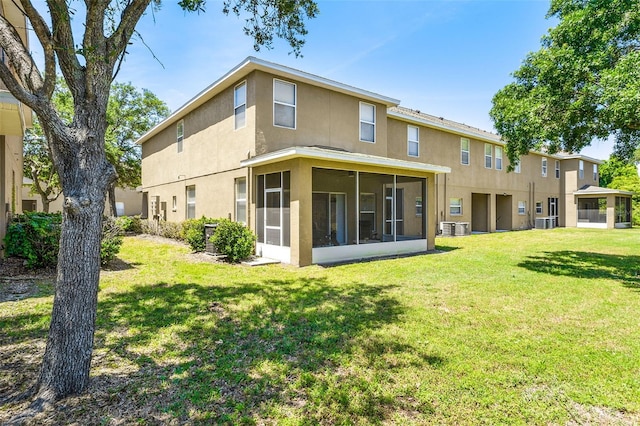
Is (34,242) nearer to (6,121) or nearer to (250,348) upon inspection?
(6,121)

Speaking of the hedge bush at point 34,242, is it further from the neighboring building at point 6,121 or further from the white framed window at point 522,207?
the white framed window at point 522,207

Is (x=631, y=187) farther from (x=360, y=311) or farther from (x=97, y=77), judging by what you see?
(x=97, y=77)

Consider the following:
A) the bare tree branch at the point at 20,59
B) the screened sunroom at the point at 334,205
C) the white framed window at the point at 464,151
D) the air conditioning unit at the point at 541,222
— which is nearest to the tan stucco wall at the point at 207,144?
the screened sunroom at the point at 334,205

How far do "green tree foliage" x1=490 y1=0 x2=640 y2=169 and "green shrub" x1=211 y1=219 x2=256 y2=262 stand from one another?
8.70 meters

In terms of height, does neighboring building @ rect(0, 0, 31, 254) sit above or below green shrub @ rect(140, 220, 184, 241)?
above

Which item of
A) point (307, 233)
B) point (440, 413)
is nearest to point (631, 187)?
point (307, 233)

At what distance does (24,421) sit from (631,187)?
45593 millimetres

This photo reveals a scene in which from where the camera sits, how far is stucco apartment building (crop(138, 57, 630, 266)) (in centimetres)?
1021

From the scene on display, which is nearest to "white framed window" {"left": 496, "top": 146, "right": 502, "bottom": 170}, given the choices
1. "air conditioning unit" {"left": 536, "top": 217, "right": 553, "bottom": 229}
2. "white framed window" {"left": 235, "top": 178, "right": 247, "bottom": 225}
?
"air conditioning unit" {"left": 536, "top": 217, "right": 553, "bottom": 229}

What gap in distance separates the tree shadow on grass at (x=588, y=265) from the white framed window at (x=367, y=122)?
24.0 ft

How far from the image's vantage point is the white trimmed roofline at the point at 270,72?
10.6 metres

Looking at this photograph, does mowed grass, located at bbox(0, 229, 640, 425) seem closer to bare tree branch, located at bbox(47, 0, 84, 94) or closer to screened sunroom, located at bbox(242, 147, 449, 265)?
screened sunroom, located at bbox(242, 147, 449, 265)

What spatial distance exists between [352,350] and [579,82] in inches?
355

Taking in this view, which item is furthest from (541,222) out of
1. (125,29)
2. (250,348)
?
(125,29)
